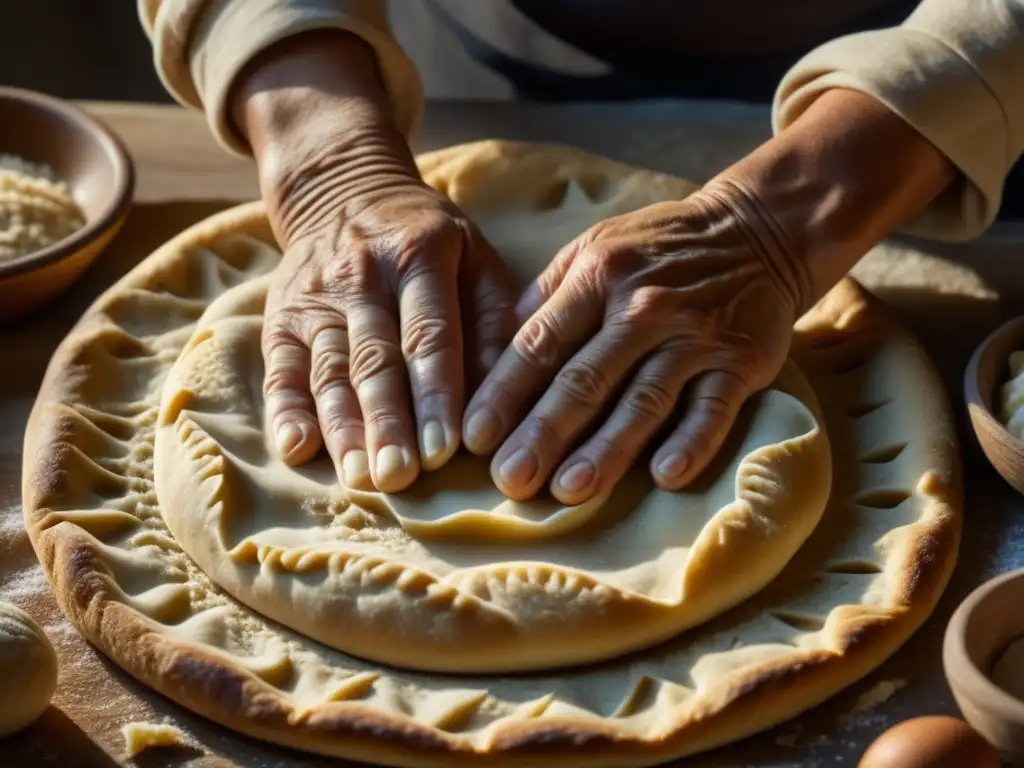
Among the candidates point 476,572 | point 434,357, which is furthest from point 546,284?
point 476,572

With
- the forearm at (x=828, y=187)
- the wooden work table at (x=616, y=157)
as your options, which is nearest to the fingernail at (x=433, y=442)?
the wooden work table at (x=616, y=157)

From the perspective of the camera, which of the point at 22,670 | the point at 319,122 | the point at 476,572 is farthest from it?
the point at 319,122

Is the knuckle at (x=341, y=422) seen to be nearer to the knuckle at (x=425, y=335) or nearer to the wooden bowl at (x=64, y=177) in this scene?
the knuckle at (x=425, y=335)

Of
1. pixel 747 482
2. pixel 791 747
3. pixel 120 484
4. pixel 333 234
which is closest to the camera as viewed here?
pixel 791 747

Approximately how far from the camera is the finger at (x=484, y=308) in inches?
57.9

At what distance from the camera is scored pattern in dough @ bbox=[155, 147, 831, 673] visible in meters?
1.21

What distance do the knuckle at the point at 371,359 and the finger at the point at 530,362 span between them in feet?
0.35

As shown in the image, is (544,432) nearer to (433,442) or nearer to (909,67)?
(433,442)

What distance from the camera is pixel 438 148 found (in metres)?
2.18

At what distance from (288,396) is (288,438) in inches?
2.8

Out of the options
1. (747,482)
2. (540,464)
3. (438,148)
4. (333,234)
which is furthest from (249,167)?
(747,482)

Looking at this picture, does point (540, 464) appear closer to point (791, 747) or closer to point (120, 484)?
point (791, 747)

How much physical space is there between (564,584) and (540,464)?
0.53 feet

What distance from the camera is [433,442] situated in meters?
1.36
